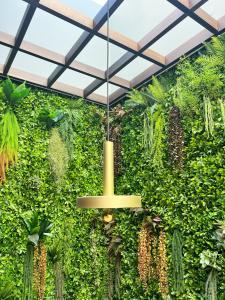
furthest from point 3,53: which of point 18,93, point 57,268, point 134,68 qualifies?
point 57,268

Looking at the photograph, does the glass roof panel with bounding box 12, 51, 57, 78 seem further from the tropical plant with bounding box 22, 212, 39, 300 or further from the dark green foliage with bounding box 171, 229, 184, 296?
the dark green foliage with bounding box 171, 229, 184, 296

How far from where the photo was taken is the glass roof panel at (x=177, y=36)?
3330 mm

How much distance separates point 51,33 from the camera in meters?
3.44

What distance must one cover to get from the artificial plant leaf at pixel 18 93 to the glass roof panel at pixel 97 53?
86cm

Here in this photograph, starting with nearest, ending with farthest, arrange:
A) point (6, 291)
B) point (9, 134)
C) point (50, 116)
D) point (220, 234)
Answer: point (220, 234) → point (6, 291) → point (9, 134) → point (50, 116)

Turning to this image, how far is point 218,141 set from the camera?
338 cm

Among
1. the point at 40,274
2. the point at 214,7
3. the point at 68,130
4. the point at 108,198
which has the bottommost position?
the point at 40,274

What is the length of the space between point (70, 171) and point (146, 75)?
188 cm

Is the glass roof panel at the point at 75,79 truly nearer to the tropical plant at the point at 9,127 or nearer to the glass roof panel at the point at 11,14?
the tropical plant at the point at 9,127

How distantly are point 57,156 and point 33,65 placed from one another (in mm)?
1369

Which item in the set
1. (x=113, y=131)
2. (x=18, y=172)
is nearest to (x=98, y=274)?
(x=18, y=172)

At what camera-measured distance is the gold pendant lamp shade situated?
1238 millimetres

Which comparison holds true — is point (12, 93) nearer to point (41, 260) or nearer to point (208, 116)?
point (41, 260)

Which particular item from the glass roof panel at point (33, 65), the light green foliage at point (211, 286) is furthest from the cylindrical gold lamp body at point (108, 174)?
the glass roof panel at point (33, 65)
